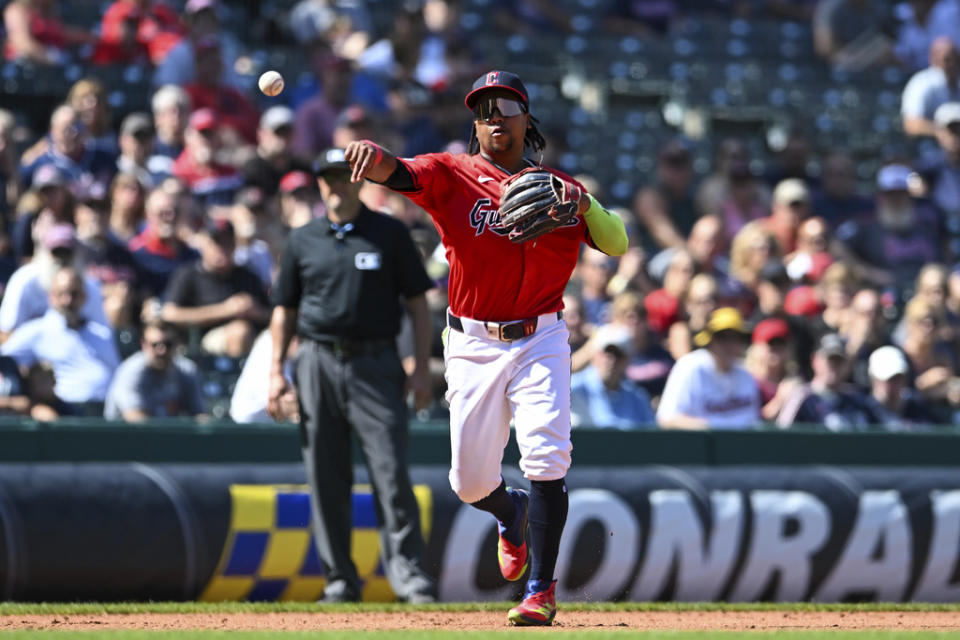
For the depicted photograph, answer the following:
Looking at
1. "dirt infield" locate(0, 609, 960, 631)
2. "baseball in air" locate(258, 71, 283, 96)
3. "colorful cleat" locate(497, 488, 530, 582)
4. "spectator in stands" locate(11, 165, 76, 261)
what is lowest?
"dirt infield" locate(0, 609, 960, 631)

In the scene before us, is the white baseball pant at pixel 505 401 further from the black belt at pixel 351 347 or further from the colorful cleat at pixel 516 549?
the black belt at pixel 351 347

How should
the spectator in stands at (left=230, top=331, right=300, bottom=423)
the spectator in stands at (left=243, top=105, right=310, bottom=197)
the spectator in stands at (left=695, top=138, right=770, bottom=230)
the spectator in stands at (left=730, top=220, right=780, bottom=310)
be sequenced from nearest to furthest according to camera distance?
the spectator in stands at (left=230, top=331, right=300, bottom=423)
the spectator in stands at (left=243, top=105, right=310, bottom=197)
the spectator in stands at (left=730, top=220, right=780, bottom=310)
the spectator in stands at (left=695, top=138, right=770, bottom=230)

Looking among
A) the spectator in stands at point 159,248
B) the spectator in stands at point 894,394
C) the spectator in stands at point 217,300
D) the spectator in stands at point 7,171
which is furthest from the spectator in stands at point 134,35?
the spectator in stands at point 894,394

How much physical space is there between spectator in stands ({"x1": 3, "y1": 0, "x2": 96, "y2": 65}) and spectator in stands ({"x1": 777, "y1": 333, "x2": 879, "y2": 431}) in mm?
5976

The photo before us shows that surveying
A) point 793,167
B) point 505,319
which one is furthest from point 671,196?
point 505,319

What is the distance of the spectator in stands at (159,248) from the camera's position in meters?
9.73

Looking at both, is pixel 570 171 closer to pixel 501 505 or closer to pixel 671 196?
pixel 671 196

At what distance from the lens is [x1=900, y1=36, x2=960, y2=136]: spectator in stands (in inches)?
578

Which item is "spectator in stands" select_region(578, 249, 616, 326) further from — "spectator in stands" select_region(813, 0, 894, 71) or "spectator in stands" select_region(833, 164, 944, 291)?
"spectator in stands" select_region(813, 0, 894, 71)

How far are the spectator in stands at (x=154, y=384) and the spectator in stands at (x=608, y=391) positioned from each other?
2.34m

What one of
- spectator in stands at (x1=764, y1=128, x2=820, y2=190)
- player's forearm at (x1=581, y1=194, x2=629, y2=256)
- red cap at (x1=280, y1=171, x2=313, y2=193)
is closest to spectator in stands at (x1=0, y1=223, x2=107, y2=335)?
red cap at (x1=280, y1=171, x2=313, y2=193)

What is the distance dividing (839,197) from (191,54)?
5797 millimetres

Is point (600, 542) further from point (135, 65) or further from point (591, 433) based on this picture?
point (135, 65)

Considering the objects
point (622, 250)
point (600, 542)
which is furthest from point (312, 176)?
point (622, 250)
